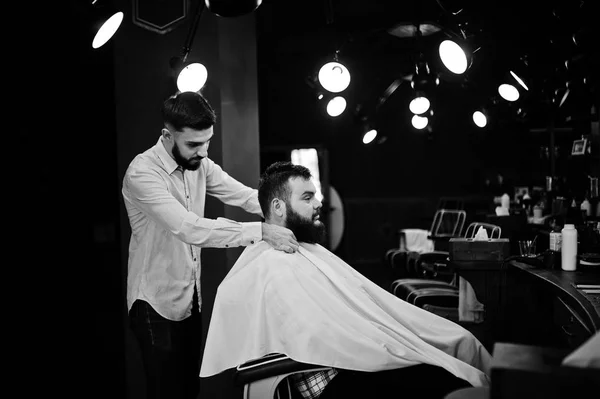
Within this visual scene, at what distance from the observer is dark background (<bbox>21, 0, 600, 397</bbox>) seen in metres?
2.44

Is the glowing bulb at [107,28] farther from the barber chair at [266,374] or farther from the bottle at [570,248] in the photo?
the bottle at [570,248]

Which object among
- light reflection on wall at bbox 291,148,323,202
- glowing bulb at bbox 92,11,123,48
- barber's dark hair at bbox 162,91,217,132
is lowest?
barber's dark hair at bbox 162,91,217,132

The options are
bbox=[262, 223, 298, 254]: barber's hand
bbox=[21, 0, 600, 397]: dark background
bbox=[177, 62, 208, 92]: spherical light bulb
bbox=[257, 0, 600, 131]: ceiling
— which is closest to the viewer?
bbox=[262, 223, 298, 254]: barber's hand

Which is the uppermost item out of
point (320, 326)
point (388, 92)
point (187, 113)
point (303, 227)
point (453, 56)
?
point (388, 92)

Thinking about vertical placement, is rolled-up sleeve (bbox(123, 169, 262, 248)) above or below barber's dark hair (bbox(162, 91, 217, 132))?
below

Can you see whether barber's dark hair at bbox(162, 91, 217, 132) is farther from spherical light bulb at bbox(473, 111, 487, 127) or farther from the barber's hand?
spherical light bulb at bbox(473, 111, 487, 127)

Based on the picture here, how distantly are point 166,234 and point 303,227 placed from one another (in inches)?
22.4

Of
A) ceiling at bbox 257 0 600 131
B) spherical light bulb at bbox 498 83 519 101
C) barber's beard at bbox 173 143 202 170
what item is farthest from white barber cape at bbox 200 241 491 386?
spherical light bulb at bbox 498 83 519 101

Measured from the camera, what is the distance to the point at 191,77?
8.64ft

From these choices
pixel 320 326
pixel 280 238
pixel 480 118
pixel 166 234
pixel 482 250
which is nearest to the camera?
pixel 320 326

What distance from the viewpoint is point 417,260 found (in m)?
5.49

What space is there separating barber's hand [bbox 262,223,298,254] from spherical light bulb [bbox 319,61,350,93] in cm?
195

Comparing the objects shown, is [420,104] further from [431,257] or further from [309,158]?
[309,158]

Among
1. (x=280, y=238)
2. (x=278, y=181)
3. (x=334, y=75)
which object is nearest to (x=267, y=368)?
(x=280, y=238)
